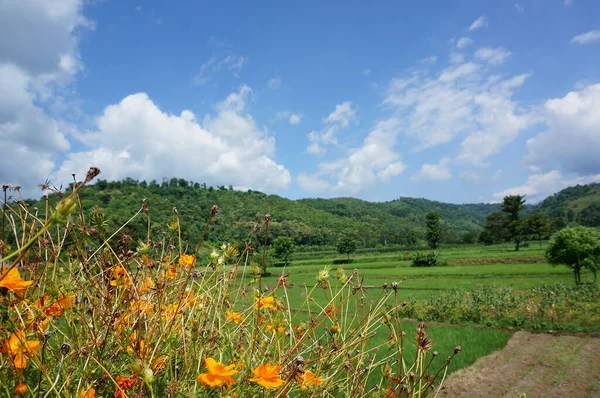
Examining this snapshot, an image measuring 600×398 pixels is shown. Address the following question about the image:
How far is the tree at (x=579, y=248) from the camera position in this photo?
15.9 metres

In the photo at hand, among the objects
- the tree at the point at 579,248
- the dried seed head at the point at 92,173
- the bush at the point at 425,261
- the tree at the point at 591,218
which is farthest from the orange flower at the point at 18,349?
the tree at the point at 591,218

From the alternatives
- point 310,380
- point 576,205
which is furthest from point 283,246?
point 576,205

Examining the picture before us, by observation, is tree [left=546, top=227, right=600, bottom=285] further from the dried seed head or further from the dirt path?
the dried seed head

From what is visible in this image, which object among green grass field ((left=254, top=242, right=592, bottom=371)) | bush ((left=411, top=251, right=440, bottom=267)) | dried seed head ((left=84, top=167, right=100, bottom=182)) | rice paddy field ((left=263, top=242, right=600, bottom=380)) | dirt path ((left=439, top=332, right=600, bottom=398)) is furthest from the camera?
bush ((left=411, top=251, right=440, bottom=267))

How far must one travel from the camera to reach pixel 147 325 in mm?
1139

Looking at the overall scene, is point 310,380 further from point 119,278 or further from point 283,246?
point 283,246

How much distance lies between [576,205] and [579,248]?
353 ft

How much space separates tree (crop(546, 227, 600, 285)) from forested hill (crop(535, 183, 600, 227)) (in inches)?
2582

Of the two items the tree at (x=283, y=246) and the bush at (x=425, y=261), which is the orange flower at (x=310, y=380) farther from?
the tree at (x=283, y=246)

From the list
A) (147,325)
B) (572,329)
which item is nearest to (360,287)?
(147,325)

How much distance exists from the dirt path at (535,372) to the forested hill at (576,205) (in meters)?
76.8

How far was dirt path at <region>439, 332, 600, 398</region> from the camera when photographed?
5582 mm

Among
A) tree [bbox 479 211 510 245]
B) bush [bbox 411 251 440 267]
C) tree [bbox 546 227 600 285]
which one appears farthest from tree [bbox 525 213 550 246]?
tree [bbox 546 227 600 285]

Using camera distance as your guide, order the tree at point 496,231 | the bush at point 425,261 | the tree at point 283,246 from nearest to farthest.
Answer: the bush at point 425,261
the tree at point 283,246
the tree at point 496,231
